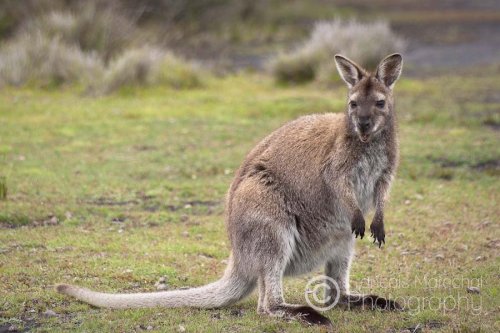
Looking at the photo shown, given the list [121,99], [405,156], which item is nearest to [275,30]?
[121,99]

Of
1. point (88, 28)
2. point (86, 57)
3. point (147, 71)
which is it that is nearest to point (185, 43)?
point (88, 28)

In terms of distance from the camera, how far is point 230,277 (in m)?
6.33

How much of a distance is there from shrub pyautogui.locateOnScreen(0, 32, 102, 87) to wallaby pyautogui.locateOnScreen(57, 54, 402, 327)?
11.7 metres

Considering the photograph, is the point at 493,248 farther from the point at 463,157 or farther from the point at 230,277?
the point at 463,157

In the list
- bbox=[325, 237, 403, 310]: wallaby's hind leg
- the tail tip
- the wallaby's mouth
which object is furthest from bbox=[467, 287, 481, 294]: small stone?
the tail tip

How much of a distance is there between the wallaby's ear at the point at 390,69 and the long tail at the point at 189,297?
187cm

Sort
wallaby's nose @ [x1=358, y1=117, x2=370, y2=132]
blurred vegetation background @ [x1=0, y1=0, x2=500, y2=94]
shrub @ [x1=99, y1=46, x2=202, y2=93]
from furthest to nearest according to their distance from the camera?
blurred vegetation background @ [x1=0, y1=0, x2=500, y2=94]
shrub @ [x1=99, y1=46, x2=202, y2=93]
wallaby's nose @ [x1=358, y1=117, x2=370, y2=132]

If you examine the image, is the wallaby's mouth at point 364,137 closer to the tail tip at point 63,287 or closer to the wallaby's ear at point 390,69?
the wallaby's ear at point 390,69

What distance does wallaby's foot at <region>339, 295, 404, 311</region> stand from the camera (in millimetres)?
6199

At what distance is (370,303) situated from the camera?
6.26m

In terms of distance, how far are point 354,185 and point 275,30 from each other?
73.7ft

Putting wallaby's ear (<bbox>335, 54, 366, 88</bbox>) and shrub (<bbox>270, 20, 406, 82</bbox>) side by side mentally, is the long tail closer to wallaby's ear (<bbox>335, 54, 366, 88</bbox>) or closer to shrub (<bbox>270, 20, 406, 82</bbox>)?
wallaby's ear (<bbox>335, 54, 366, 88</bbox>)

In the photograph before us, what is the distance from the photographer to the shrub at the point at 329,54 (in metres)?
18.9

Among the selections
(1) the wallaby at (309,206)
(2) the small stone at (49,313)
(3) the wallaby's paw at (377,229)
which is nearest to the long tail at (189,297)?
(1) the wallaby at (309,206)
